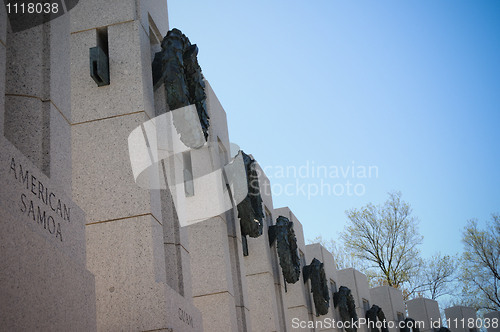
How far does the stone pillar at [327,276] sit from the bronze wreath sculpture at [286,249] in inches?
170

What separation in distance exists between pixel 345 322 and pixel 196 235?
43.8 ft

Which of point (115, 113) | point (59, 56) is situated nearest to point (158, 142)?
point (115, 113)

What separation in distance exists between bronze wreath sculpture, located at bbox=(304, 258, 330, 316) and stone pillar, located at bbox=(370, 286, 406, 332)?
40.6 feet

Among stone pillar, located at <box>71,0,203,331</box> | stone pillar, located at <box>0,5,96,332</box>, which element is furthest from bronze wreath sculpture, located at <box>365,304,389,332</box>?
stone pillar, located at <box>0,5,96,332</box>

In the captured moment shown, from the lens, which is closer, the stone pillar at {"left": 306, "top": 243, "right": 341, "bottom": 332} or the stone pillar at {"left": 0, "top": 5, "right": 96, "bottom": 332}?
the stone pillar at {"left": 0, "top": 5, "right": 96, "bottom": 332}

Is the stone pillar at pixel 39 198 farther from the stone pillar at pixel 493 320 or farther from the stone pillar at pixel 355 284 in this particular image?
the stone pillar at pixel 493 320

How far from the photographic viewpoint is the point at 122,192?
722 centimetres

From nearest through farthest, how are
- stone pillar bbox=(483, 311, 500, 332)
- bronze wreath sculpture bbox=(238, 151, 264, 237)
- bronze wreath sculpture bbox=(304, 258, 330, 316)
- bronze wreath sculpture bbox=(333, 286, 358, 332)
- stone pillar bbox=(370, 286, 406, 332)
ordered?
bronze wreath sculpture bbox=(238, 151, 264, 237) < bronze wreath sculpture bbox=(304, 258, 330, 316) < bronze wreath sculpture bbox=(333, 286, 358, 332) < stone pillar bbox=(370, 286, 406, 332) < stone pillar bbox=(483, 311, 500, 332)

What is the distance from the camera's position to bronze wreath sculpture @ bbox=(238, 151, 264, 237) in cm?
1240

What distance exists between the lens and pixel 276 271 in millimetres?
15664

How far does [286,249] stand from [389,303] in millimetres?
16921

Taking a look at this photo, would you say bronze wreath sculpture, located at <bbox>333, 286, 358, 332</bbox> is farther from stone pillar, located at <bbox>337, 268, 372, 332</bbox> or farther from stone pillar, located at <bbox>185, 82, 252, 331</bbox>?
stone pillar, located at <bbox>185, 82, 252, 331</bbox>

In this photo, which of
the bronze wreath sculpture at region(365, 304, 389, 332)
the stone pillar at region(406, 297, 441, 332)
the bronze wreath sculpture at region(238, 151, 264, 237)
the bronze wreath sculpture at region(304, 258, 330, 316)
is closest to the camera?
the bronze wreath sculpture at region(238, 151, 264, 237)

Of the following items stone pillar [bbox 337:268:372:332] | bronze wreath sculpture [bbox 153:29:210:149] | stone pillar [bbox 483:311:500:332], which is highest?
bronze wreath sculpture [bbox 153:29:210:149]
